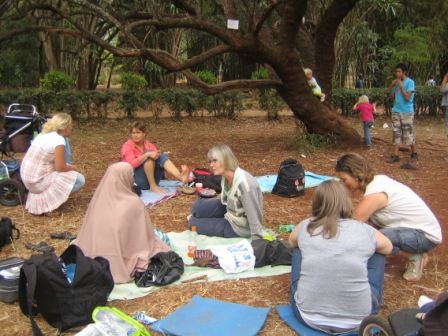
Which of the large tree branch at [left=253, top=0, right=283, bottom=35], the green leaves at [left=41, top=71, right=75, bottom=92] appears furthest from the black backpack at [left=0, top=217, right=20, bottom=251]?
the green leaves at [left=41, top=71, right=75, bottom=92]

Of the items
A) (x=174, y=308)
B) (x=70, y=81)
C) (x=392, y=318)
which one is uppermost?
(x=70, y=81)

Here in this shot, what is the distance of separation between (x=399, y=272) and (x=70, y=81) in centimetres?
1138

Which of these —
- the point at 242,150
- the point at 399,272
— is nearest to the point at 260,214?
the point at 399,272

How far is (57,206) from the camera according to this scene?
554 centimetres

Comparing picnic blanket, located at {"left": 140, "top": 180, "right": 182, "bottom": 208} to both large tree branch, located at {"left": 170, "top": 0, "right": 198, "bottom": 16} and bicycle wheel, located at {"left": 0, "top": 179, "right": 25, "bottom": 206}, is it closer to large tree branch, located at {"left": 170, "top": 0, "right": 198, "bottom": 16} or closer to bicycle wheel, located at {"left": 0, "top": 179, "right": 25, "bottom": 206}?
bicycle wheel, located at {"left": 0, "top": 179, "right": 25, "bottom": 206}

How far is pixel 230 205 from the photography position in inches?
186

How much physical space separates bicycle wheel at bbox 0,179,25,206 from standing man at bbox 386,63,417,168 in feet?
17.9

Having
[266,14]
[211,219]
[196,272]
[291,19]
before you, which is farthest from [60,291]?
[291,19]

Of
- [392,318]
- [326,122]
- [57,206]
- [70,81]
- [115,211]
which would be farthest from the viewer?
[70,81]

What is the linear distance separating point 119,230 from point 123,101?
893 cm

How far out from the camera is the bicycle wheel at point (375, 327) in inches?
108

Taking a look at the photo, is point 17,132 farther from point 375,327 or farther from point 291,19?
point 375,327

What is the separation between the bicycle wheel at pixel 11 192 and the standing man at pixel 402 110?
5467 mm

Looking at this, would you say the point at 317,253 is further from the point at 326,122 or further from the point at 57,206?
the point at 326,122
